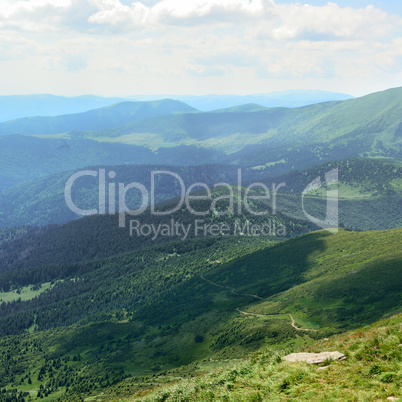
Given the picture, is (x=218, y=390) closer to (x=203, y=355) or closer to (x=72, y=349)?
(x=203, y=355)

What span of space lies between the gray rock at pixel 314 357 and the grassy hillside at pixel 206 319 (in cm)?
3313

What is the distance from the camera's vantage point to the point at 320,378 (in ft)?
97.2

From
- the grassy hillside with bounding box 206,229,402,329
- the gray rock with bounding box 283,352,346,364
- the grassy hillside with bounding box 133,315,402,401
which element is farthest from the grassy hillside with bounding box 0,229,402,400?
the grassy hillside with bounding box 133,315,402,401

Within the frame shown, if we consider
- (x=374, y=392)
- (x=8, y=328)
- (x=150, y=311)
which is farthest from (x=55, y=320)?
(x=374, y=392)

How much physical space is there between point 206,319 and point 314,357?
4144 inches

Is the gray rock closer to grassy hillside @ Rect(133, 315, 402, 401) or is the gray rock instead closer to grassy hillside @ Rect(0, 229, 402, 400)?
grassy hillside @ Rect(133, 315, 402, 401)

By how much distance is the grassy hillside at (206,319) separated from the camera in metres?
98.5

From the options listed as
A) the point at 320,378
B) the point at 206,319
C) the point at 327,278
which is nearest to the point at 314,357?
the point at 320,378

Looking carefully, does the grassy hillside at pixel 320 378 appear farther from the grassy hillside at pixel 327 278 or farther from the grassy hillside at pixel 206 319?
the grassy hillside at pixel 327 278

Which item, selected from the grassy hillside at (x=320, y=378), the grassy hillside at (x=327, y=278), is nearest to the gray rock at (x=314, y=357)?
the grassy hillside at (x=320, y=378)

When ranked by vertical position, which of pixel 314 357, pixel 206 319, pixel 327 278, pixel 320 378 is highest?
pixel 320 378

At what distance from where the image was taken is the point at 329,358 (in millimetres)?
32406

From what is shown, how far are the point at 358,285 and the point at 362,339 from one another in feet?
300

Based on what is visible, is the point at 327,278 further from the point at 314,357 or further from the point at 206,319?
the point at 314,357
